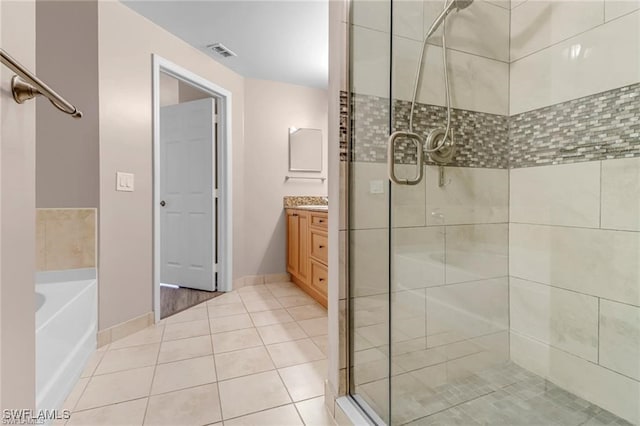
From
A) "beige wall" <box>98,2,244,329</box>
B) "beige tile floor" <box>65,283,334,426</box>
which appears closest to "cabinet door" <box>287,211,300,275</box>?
"beige tile floor" <box>65,283,334,426</box>

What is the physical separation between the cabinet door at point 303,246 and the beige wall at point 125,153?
1311 mm

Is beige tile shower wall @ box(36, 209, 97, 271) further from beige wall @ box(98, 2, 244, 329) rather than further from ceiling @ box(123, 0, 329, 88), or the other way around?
ceiling @ box(123, 0, 329, 88)

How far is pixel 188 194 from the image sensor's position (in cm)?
316

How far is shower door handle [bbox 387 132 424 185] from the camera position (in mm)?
1115

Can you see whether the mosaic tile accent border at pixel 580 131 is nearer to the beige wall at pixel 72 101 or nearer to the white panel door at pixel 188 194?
the beige wall at pixel 72 101

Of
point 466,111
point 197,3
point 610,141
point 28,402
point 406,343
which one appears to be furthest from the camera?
point 197,3

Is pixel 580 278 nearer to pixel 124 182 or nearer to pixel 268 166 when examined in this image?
pixel 124 182

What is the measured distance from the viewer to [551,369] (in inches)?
53.7

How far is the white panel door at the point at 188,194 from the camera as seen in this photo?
3051 mm

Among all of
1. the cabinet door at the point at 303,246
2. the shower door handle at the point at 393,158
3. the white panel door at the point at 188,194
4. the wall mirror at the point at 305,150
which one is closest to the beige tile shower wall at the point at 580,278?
the shower door handle at the point at 393,158

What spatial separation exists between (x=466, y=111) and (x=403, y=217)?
63cm

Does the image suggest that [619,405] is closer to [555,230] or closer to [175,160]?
[555,230]

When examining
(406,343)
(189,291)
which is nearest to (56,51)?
(189,291)

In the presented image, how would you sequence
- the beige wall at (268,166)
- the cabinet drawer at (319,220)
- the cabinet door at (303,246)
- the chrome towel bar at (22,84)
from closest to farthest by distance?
the chrome towel bar at (22,84) → the cabinet drawer at (319,220) → the cabinet door at (303,246) → the beige wall at (268,166)
